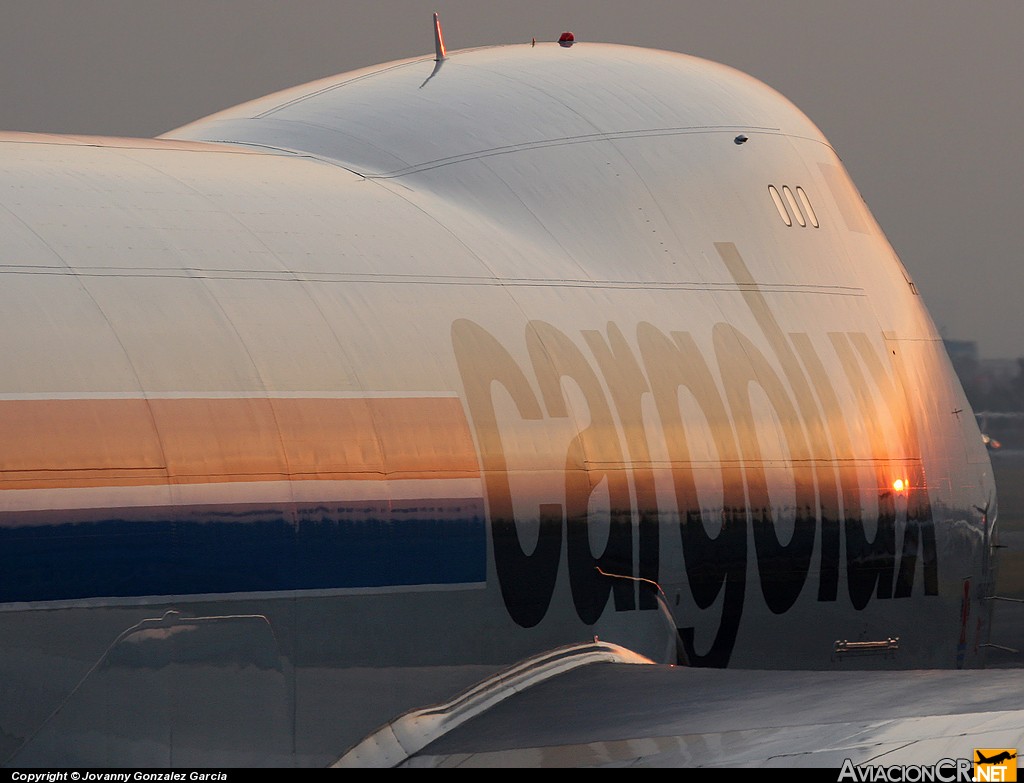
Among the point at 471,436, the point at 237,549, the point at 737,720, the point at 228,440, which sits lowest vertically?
the point at 737,720

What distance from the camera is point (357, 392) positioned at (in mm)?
10945

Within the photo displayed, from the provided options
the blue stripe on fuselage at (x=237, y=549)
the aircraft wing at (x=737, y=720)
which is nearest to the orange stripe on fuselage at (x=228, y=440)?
the blue stripe on fuselage at (x=237, y=549)

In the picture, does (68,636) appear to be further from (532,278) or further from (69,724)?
(532,278)

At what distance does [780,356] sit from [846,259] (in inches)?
84.5

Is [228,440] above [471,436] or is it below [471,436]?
below

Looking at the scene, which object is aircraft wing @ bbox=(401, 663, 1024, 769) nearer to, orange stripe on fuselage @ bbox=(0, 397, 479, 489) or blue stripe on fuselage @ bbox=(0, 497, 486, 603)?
blue stripe on fuselage @ bbox=(0, 497, 486, 603)

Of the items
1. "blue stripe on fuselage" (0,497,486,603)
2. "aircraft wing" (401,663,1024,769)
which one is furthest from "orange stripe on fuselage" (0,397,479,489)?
"aircraft wing" (401,663,1024,769)

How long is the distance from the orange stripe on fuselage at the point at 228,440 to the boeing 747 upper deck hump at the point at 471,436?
22mm

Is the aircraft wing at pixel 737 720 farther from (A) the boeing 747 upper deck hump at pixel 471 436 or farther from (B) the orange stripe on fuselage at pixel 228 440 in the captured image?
(B) the orange stripe on fuselage at pixel 228 440

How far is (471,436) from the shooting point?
11445mm

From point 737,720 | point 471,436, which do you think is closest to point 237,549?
point 471,436

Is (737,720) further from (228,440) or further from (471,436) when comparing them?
(228,440)

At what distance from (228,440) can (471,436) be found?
75.3 inches

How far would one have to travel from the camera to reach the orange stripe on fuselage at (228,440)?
9.37 metres
